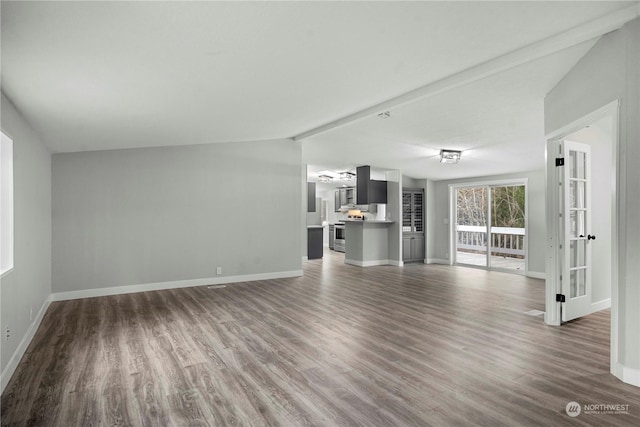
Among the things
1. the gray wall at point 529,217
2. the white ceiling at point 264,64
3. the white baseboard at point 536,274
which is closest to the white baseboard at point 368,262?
the gray wall at point 529,217

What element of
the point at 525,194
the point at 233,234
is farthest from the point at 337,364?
the point at 525,194

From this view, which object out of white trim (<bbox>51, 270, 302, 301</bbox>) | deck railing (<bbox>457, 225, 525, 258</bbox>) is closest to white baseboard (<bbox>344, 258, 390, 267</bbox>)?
deck railing (<bbox>457, 225, 525, 258</bbox>)

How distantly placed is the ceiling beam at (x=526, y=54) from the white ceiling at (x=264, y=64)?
0.15ft

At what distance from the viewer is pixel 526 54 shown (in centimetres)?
310

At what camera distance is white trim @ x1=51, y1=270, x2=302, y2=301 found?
5539mm

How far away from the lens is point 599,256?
4605 mm

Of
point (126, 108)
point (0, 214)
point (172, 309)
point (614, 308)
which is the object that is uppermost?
point (126, 108)

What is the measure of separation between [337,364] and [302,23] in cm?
264

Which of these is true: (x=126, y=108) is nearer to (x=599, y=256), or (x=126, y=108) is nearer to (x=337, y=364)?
(x=337, y=364)

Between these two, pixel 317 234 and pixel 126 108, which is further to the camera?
pixel 317 234

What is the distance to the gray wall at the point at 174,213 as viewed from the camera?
559cm

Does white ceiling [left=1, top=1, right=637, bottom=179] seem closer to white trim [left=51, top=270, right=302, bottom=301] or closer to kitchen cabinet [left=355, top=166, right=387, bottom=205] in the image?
white trim [left=51, top=270, right=302, bottom=301]

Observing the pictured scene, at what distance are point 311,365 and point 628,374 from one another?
7.86 ft

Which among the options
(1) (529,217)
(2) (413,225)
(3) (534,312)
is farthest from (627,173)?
(2) (413,225)
